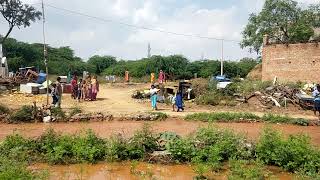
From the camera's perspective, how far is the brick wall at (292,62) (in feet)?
108

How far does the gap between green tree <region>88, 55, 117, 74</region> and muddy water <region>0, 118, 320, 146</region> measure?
147ft

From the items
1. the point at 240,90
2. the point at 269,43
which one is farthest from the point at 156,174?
the point at 269,43

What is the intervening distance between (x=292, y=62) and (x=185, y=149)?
76.5 ft

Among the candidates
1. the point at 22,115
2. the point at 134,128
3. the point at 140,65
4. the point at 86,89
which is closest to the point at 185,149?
the point at 134,128

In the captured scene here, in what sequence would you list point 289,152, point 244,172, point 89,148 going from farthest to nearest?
point 89,148, point 289,152, point 244,172

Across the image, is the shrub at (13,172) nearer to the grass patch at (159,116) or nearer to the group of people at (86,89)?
the grass patch at (159,116)

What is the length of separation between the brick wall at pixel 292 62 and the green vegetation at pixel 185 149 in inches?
828

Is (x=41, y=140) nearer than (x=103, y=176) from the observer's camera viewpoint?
No

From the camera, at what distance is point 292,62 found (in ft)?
112

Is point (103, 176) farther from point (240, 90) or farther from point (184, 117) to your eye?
point (240, 90)

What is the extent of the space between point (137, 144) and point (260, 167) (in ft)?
12.1

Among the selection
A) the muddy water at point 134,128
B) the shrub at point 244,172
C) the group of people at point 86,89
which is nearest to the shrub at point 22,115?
the muddy water at point 134,128

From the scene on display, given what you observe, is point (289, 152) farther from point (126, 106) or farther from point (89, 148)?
point (126, 106)

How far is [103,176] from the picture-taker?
11492mm
